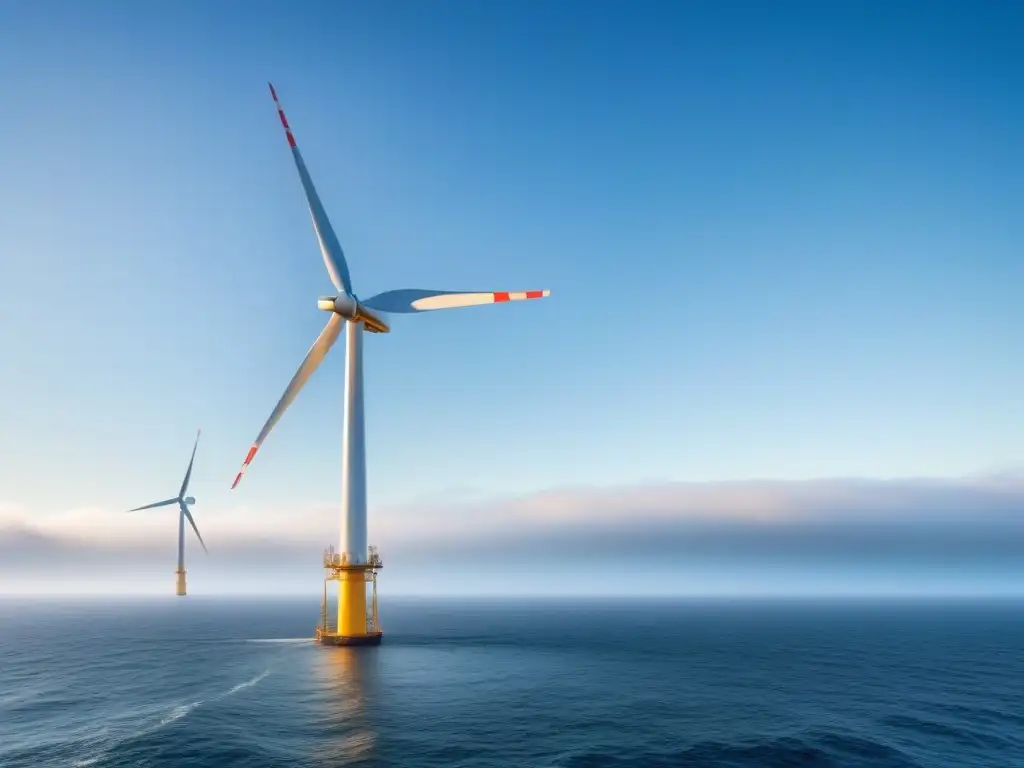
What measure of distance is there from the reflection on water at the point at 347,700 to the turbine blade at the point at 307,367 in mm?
35458

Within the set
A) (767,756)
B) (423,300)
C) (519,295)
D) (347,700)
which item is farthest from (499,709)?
(423,300)

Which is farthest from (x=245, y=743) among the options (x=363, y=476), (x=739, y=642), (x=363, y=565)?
(x=739, y=642)

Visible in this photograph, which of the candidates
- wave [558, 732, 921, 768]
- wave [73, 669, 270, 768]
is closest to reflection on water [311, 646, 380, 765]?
wave [73, 669, 270, 768]

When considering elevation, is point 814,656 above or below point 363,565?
below

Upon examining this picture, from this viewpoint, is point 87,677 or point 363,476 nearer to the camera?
point 87,677

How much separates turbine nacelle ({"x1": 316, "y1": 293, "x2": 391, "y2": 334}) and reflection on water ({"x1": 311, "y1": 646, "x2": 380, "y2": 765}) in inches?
2149

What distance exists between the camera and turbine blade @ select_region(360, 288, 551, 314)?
324ft

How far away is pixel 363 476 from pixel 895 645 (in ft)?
489

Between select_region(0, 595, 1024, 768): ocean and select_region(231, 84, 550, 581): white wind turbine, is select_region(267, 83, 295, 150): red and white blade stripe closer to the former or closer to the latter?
select_region(231, 84, 550, 581): white wind turbine

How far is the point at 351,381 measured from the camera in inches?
4156

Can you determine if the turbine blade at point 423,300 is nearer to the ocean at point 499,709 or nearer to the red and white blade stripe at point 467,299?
the red and white blade stripe at point 467,299

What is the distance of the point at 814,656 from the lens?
130750 mm

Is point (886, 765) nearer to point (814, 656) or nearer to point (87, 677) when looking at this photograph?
point (814, 656)

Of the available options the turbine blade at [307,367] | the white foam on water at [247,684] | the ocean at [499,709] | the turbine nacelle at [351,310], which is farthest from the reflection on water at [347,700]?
the turbine nacelle at [351,310]
